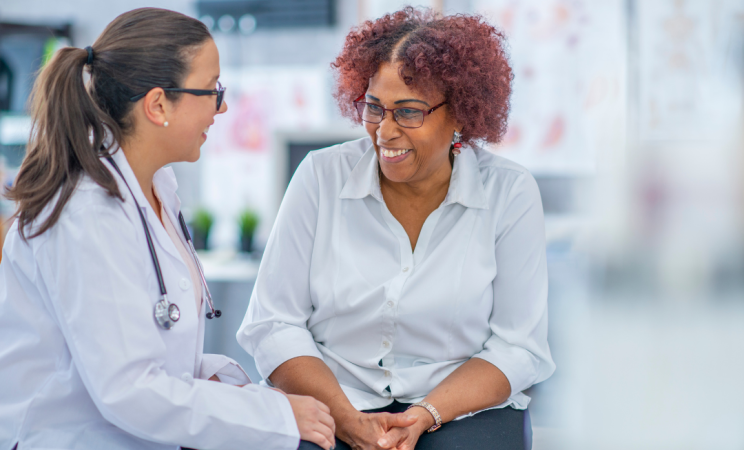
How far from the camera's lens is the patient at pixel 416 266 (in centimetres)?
A: 139

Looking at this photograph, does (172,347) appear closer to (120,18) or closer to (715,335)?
(120,18)

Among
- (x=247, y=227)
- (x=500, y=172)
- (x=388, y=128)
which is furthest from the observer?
(x=247, y=227)

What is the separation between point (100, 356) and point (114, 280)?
0.38ft

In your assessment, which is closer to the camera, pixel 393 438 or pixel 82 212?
pixel 82 212

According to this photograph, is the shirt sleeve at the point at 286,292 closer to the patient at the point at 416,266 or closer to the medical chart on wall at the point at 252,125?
the patient at the point at 416,266

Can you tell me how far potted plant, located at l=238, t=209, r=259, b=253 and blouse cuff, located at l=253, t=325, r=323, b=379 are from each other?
5.67 feet

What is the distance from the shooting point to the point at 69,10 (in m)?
4.07

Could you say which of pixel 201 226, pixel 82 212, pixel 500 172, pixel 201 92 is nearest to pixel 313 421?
pixel 82 212

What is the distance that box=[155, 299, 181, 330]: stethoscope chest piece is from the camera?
3.48 feet

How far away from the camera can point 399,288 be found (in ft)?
4.61

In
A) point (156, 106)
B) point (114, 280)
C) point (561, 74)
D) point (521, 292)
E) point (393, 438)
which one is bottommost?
point (393, 438)

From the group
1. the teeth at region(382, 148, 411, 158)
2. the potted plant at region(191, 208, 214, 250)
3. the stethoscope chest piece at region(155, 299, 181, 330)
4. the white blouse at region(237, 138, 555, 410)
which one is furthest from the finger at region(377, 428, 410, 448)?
the potted plant at region(191, 208, 214, 250)

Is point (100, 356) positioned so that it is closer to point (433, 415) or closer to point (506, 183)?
point (433, 415)

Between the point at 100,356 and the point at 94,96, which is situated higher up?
the point at 94,96
